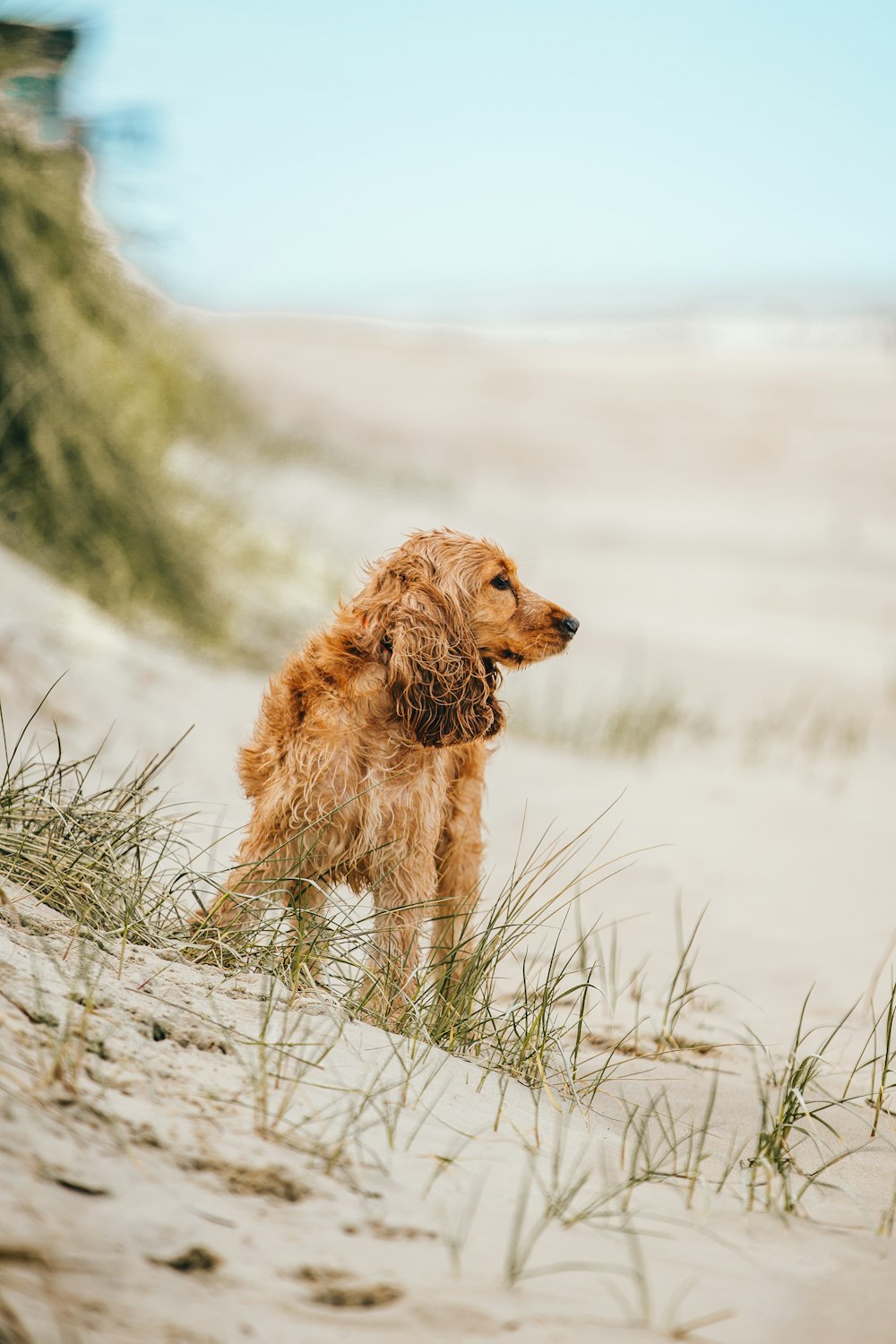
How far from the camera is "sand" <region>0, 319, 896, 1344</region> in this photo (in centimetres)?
211

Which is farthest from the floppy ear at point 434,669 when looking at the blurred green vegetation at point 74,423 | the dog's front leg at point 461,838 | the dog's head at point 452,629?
the blurred green vegetation at point 74,423

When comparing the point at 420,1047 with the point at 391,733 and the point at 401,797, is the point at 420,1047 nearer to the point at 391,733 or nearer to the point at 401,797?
the point at 401,797

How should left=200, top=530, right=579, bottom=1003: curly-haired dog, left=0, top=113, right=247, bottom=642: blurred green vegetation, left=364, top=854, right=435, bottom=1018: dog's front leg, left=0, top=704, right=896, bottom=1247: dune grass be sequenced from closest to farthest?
left=0, top=704, right=896, bottom=1247: dune grass
left=364, top=854, right=435, bottom=1018: dog's front leg
left=200, top=530, right=579, bottom=1003: curly-haired dog
left=0, top=113, right=247, bottom=642: blurred green vegetation

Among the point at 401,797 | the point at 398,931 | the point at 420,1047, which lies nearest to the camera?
the point at 420,1047

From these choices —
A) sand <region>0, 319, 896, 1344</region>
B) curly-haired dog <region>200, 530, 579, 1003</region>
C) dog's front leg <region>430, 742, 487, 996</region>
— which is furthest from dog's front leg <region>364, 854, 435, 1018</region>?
dog's front leg <region>430, 742, 487, 996</region>

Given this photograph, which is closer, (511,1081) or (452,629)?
(511,1081)

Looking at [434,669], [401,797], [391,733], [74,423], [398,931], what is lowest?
[398,931]

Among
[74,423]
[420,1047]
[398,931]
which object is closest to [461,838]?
[398,931]

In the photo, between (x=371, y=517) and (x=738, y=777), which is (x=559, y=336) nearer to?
(x=371, y=517)

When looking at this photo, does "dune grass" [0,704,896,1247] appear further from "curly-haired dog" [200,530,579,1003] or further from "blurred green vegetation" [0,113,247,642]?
"blurred green vegetation" [0,113,247,642]

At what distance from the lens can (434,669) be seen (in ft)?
12.5

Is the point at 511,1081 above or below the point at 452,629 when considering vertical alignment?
below

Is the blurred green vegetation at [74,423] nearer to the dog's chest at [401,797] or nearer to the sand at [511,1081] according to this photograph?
the sand at [511,1081]

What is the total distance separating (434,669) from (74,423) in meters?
5.78
